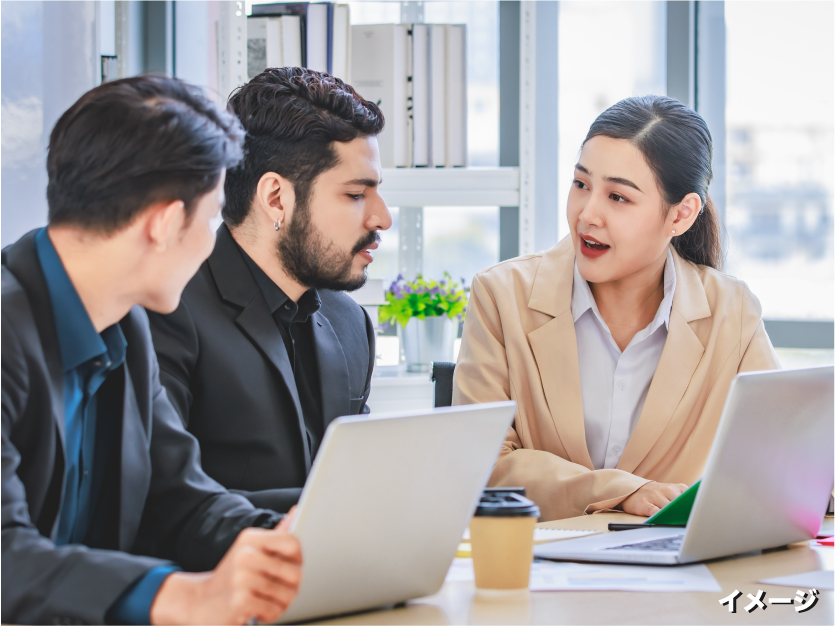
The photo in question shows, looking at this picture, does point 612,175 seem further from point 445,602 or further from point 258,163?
point 445,602

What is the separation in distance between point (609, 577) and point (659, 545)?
15 centimetres

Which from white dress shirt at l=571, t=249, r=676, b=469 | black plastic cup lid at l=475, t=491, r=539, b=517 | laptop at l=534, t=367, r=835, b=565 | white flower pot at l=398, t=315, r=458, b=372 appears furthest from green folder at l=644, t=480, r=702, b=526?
white flower pot at l=398, t=315, r=458, b=372

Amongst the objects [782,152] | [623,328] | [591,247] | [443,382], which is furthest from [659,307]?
[782,152]

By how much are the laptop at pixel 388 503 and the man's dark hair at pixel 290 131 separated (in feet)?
2.86

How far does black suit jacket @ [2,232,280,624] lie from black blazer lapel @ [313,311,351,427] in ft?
1.42

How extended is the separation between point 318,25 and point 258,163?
128 centimetres

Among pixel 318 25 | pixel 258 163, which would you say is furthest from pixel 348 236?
pixel 318 25

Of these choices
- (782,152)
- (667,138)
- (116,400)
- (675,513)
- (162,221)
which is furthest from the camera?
(782,152)

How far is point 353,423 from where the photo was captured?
728 mm

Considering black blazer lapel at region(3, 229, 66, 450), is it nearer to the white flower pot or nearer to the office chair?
the office chair

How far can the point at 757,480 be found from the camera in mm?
1044

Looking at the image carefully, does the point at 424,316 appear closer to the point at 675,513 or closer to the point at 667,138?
the point at 667,138

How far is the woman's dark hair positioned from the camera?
1764 millimetres

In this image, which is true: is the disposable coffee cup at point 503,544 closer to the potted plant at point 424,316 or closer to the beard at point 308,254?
the beard at point 308,254
